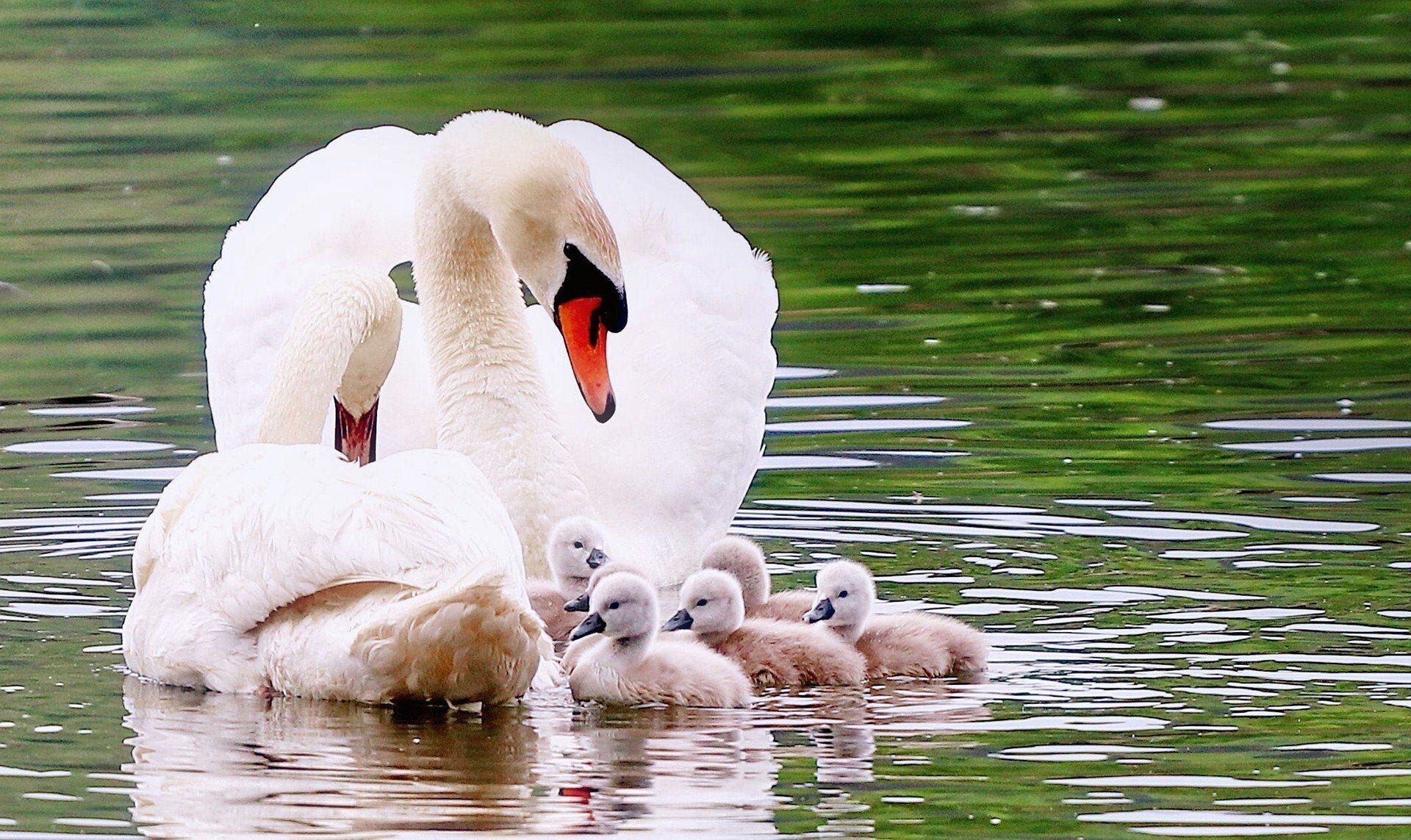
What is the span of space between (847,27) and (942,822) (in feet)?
57.8

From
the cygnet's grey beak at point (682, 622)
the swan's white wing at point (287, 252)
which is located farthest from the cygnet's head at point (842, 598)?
the swan's white wing at point (287, 252)

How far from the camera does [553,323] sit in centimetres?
946

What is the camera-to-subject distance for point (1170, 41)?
22.4 metres

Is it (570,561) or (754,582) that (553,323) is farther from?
(754,582)

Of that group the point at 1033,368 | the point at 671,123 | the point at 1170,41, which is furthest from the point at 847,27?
the point at 1033,368

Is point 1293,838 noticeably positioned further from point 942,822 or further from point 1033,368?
point 1033,368

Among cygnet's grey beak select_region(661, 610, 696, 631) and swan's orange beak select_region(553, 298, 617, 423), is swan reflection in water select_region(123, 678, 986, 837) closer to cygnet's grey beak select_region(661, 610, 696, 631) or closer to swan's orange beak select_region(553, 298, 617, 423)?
cygnet's grey beak select_region(661, 610, 696, 631)

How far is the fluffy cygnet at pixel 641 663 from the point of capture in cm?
771

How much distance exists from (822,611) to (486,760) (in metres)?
1.22

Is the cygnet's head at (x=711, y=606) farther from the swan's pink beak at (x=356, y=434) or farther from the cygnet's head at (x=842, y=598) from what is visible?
the swan's pink beak at (x=356, y=434)

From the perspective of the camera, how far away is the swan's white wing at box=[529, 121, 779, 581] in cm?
962

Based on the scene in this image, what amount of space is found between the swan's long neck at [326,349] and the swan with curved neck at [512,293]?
1.37ft

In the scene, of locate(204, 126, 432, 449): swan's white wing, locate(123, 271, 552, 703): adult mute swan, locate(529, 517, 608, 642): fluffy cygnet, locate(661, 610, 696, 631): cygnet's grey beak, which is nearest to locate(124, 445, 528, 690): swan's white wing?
locate(123, 271, 552, 703): adult mute swan

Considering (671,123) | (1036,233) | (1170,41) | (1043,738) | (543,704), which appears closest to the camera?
(1043,738)
